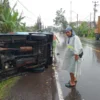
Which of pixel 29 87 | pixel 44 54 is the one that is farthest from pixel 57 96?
pixel 44 54

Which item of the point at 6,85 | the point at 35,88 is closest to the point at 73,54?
the point at 35,88

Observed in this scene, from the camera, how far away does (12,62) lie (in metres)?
8.49

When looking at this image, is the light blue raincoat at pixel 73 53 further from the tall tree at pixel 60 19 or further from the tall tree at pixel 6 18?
the tall tree at pixel 60 19

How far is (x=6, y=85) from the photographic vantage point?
7.78m

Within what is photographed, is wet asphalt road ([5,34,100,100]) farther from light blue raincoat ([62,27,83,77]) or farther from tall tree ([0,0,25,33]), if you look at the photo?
tall tree ([0,0,25,33])

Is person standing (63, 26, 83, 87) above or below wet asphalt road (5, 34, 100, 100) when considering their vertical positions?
above

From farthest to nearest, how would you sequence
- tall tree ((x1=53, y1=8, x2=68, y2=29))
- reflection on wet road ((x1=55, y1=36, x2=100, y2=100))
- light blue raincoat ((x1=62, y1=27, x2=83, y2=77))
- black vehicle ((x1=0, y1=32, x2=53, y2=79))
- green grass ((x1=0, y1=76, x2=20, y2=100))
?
tall tree ((x1=53, y1=8, x2=68, y2=29))
black vehicle ((x1=0, y1=32, x2=53, y2=79))
light blue raincoat ((x1=62, y1=27, x2=83, y2=77))
green grass ((x1=0, y1=76, x2=20, y2=100))
reflection on wet road ((x1=55, y1=36, x2=100, y2=100))

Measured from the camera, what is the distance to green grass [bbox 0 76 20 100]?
22.6ft

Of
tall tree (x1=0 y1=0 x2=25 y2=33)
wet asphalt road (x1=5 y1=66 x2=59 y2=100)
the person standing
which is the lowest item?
wet asphalt road (x1=5 y1=66 x2=59 y2=100)

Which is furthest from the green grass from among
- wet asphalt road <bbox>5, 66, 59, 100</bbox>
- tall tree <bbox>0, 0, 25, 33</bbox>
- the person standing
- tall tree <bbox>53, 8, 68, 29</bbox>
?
tall tree <bbox>53, 8, 68, 29</bbox>

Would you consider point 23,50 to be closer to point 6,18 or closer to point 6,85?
point 6,85

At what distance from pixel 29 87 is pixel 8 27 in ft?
23.2

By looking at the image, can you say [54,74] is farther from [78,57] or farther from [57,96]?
[57,96]

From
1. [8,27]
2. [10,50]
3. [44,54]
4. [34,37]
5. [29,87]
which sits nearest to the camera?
[29,87]
